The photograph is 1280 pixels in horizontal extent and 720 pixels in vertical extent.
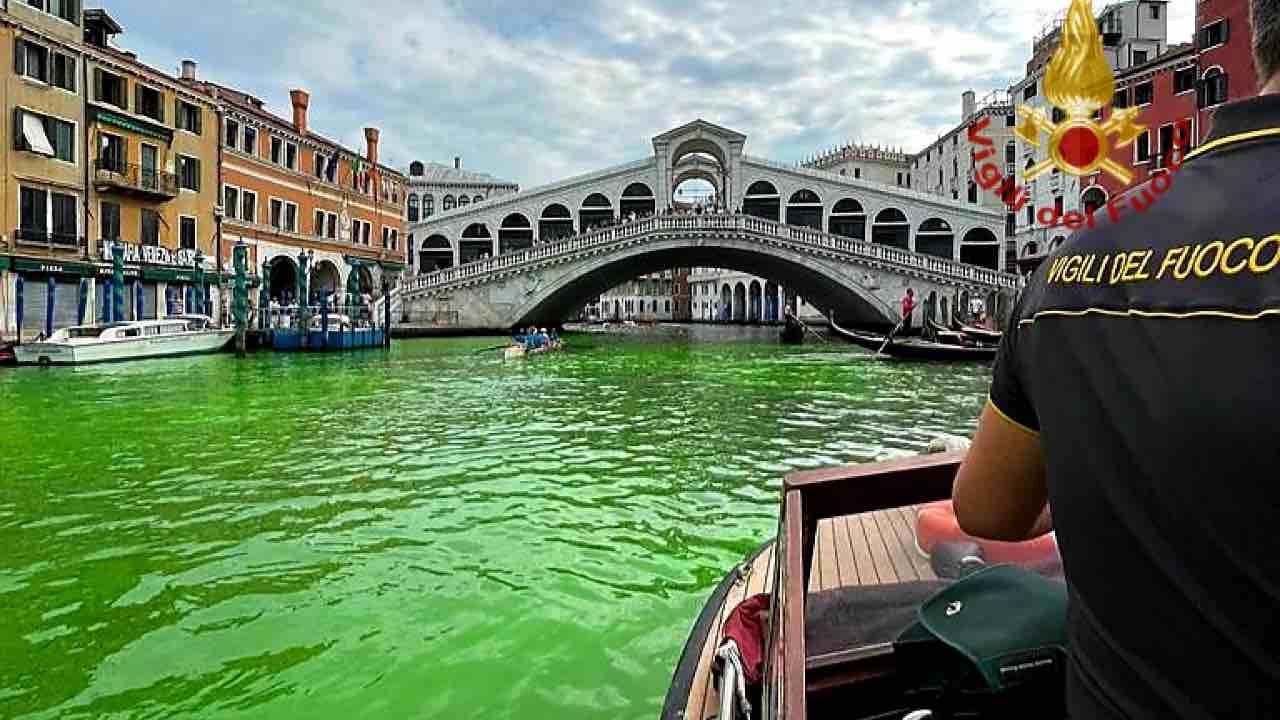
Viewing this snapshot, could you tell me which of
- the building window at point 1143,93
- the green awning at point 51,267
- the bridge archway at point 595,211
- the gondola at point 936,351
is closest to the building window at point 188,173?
the green awning at point 51,267

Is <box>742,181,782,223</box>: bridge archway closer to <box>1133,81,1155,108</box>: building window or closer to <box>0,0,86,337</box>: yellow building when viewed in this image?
<box>1133,81,1155,108</box>: building window

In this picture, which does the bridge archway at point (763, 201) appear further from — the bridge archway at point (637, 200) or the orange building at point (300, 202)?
the orange building at point (300, 202)

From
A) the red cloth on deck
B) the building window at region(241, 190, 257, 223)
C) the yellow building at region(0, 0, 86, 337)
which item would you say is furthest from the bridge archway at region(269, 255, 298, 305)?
the red cloth on deck

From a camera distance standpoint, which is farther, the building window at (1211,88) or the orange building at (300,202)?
the orange building at (300,202)

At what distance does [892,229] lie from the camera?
1358 inches

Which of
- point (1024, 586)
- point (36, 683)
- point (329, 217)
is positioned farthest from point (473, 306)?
point (1024, 586)

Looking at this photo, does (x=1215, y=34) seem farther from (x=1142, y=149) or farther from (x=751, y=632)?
(x=751, y=632)

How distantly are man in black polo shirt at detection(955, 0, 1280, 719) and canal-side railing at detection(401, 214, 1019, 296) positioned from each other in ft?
78.6

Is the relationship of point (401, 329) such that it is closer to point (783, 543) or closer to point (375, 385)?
point (375, 385)

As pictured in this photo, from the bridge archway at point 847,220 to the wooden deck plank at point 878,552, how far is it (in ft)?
108

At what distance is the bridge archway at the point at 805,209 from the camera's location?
1375 inches

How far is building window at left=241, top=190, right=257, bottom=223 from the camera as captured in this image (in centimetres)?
2247

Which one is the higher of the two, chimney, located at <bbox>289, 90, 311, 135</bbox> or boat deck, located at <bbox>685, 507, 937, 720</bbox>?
chimney, located at <bbox>289, 90, 311, 135</bbox>

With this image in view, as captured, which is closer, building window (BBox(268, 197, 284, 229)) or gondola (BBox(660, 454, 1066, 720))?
gondola (BBox(660, 454, 1066, 720))
